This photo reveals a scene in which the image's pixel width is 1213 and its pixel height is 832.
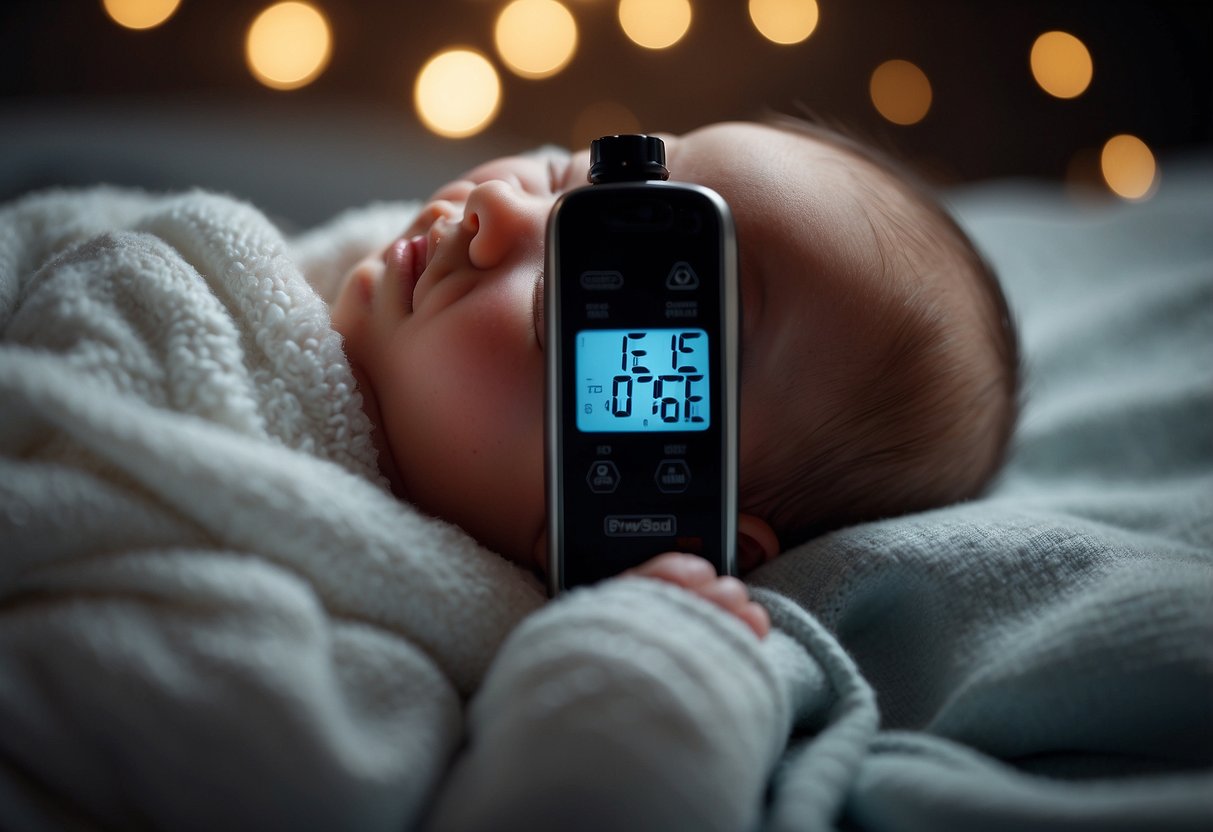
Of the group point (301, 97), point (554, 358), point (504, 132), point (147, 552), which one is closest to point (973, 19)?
point (504, 132)

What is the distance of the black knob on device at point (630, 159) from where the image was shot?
0.67 metres

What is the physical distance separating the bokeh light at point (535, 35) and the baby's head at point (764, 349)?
954 mm

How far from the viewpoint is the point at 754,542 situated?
771 mm

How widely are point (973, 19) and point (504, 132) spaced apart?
36.9 inches

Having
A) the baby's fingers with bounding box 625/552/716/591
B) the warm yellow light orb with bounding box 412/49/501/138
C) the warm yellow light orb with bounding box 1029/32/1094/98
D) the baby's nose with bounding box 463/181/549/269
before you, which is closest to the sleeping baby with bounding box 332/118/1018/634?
the baby's nose with bounding box 463/181/549/269

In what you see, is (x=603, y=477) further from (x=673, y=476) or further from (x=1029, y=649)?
(x=1029, y=649)

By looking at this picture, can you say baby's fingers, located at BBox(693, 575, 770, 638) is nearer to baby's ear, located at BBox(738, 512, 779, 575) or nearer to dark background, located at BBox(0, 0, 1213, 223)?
baby's ear, located at BBox(738, 512, 779, 575)

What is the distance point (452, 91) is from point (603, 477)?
47.7 inches

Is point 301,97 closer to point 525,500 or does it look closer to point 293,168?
point 293,168

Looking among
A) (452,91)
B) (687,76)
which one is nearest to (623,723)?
(452,91)

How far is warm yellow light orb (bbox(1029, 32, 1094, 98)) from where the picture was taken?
180 cm

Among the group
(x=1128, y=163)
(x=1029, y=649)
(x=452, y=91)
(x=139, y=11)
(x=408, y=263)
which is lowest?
(x=1029, y=649)

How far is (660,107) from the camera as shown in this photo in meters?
1.79

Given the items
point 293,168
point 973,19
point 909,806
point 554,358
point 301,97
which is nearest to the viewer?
point 909,806
